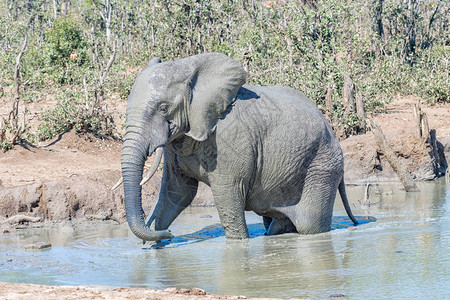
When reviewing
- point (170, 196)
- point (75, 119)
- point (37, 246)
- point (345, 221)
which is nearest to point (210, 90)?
point (170, 196)

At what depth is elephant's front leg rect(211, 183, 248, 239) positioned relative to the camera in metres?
7.05

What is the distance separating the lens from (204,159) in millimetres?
6988

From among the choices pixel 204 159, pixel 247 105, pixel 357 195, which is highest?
pixel 247 105

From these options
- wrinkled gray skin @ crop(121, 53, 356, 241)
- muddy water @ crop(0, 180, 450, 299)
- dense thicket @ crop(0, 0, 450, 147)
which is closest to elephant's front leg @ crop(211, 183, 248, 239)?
wrinkled gray skin @ crop(121, 53, 356, 241)

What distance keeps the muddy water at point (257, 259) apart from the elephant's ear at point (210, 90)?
1183 millimetres

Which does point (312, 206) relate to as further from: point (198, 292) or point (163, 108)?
point (198, 292)

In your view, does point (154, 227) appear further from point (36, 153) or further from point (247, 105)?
point (36, 153)

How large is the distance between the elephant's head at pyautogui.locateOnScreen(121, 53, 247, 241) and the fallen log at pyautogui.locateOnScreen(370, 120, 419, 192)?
16.6ft

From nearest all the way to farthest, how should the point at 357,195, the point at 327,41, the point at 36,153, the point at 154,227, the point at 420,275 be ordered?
1. the point at 420,275
2. the point at 154,227
3. the point at 357,195
4. the point at 36,153
5. the point at 327,41

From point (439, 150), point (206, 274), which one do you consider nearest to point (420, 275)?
point (206, 274)

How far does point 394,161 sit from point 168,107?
596 cm

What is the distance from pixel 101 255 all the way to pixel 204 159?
1307 millimetres

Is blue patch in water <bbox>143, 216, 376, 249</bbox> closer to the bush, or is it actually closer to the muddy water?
the muddy water

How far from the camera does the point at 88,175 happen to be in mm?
9594
